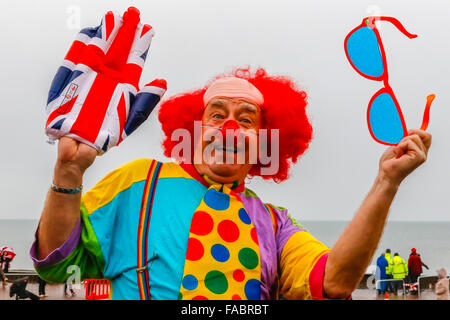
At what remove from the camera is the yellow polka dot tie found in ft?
6.41

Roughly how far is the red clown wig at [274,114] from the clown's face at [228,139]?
18 centimetres

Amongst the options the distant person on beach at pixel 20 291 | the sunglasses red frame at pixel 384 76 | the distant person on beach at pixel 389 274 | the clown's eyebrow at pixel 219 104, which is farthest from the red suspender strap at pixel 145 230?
the distant person on beach at pixel 389 274

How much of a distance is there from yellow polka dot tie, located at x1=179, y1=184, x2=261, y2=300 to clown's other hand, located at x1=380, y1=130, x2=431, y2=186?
24.3 inches

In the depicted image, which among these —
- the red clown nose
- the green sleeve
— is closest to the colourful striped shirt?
the green sleeve

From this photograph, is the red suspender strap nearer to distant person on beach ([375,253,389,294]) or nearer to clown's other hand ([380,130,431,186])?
clown's other hand ([380,130,431,186])

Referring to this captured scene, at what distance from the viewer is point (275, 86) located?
2.71 meters

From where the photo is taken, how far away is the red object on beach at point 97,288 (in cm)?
201

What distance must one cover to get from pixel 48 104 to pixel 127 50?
39 centimetres

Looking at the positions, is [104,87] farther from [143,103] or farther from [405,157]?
[405,157]

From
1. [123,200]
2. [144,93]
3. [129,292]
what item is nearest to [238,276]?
[129,292]

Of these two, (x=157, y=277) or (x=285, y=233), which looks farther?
(x=285, y=233)

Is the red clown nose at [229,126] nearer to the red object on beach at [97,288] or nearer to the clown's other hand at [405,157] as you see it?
the clown's other hand at [405,157]

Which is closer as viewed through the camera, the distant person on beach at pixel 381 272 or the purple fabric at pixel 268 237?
the purple fabric at pixel 268 237

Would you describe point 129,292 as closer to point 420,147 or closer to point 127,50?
point 127,50
